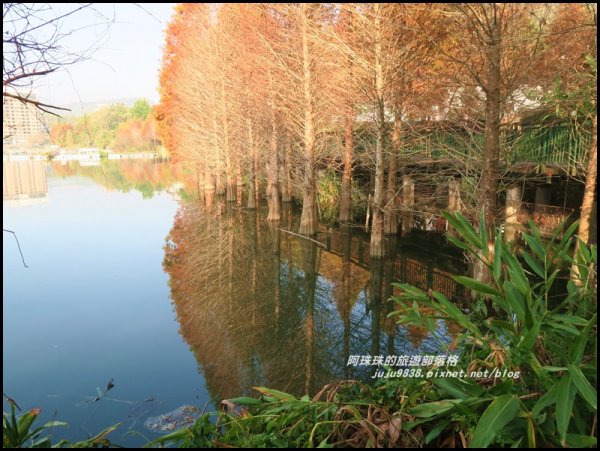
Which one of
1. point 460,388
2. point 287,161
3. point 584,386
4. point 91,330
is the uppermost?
point 287,161

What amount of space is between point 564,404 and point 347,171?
50.6 ft

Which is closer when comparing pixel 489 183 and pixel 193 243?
pixel 489 183

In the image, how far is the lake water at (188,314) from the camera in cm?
663

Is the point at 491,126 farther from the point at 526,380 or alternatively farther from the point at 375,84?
the point at 526,380

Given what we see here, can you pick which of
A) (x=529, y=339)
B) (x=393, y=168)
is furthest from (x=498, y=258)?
(x=393, y=168)

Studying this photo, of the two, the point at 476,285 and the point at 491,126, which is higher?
the point at 491,126

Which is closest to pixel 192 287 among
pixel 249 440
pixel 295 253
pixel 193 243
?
pixel 295 253

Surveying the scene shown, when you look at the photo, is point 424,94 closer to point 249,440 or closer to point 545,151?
point 545,151

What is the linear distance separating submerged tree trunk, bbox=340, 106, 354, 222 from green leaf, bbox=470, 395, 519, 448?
14.2m

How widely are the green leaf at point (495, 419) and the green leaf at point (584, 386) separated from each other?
0.81ft

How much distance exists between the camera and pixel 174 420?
5.75m

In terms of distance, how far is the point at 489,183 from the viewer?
8.66m

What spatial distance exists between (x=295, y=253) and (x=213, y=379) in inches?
320

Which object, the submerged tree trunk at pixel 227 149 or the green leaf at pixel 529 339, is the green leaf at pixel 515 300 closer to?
the green leaf at pixel 529 339
